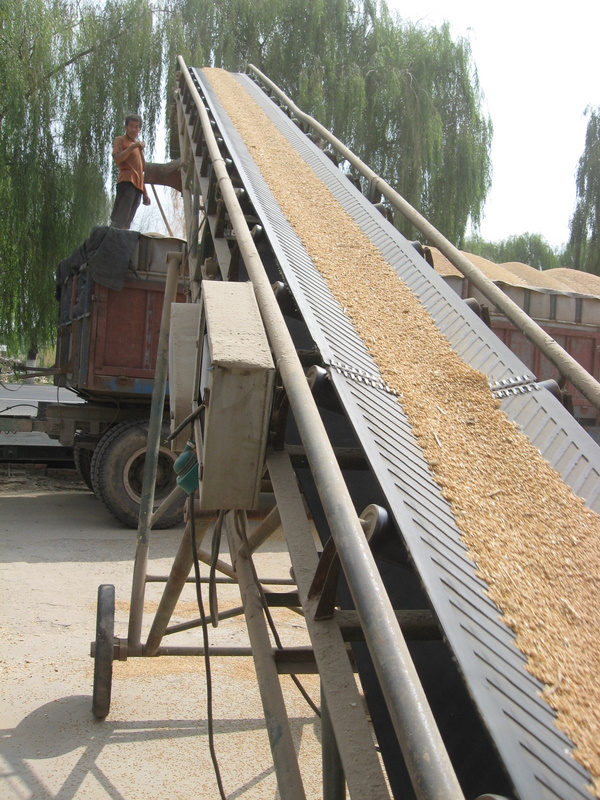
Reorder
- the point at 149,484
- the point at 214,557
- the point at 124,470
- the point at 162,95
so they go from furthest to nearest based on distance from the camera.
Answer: the point at 162,95, the point at 124,470, the point at 149,484, the point at 214,557

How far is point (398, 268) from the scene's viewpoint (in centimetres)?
321

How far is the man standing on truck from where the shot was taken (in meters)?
7.71

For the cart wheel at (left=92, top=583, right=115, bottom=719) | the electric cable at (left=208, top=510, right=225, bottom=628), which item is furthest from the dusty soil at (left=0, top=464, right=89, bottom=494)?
the electric cable at (left=208, top=510, right=225, bottom=628)

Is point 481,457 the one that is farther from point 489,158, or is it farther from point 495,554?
point 489,158

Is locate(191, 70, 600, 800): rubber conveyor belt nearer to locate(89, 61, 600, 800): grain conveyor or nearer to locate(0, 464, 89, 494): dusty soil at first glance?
locate(89, 61, 600, 800): grain conveyor

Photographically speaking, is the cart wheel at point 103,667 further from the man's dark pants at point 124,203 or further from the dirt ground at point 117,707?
the man's dark pants at point 124,203

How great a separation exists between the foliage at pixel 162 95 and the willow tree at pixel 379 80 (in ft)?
0.07

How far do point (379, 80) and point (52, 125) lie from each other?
18.2 feet

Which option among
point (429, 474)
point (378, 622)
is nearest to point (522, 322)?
point (429, 474)

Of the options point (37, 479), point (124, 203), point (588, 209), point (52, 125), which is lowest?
point (37, 479)

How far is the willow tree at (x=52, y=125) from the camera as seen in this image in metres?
9.40

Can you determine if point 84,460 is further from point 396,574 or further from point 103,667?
point 396,574

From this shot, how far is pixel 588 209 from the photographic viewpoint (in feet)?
64.0

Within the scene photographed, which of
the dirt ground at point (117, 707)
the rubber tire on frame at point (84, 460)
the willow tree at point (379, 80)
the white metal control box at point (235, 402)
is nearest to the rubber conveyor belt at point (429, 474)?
the white metal control box at point (235, 402)
